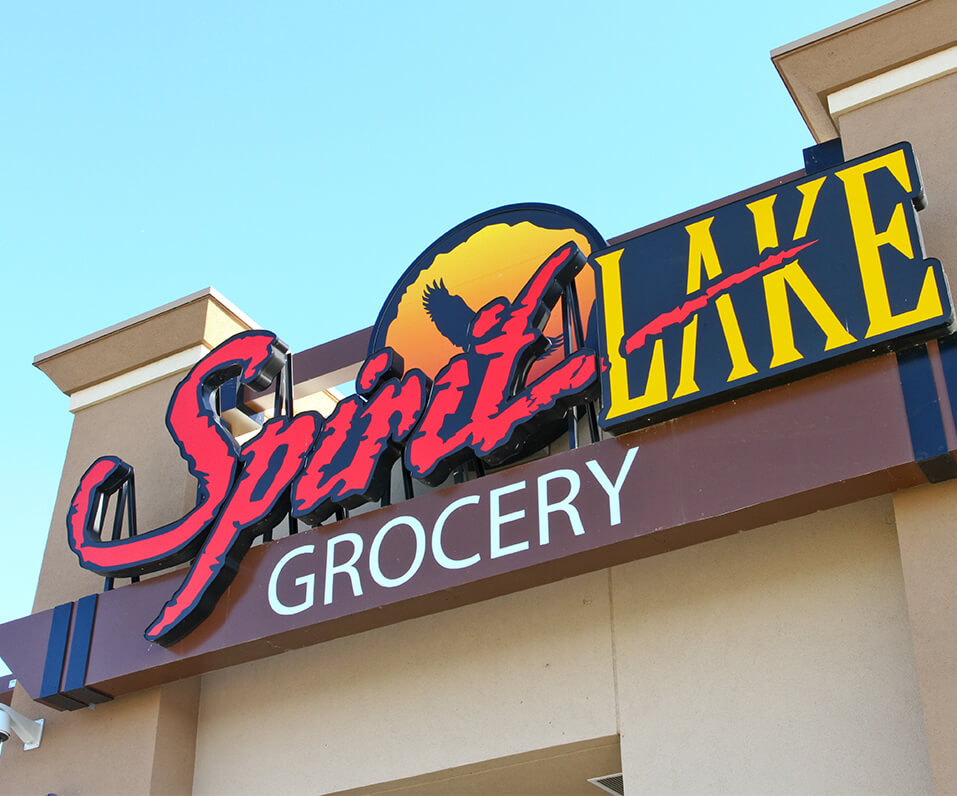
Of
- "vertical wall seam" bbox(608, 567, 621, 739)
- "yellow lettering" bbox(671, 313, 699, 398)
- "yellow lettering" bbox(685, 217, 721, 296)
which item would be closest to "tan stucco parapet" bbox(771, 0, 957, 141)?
"yellow lettering" bbox(685, 217, 721, 296)

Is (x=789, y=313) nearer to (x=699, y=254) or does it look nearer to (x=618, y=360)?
(x=699, y=254)

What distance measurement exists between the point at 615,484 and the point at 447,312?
2.65 m

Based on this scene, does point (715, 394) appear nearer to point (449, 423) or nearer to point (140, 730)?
point (449, 423)

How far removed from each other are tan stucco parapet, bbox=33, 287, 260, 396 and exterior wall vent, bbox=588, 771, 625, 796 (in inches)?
189

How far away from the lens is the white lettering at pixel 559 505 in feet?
26.6

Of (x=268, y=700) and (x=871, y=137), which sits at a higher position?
(x=871, y=137)

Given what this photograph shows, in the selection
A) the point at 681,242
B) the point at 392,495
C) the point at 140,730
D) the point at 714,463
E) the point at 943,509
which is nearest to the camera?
the point at 943,509

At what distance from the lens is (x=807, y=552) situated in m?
7.95

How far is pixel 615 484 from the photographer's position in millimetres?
8070

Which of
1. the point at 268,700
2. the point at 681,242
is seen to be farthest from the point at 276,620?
the point at 681,242

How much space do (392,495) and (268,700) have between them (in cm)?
173

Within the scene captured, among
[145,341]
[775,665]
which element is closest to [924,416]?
[775,665]

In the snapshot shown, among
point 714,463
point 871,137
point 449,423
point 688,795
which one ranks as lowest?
point 688,795

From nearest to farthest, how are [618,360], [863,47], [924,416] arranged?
[924,416] < [618,360] < [863,47]
